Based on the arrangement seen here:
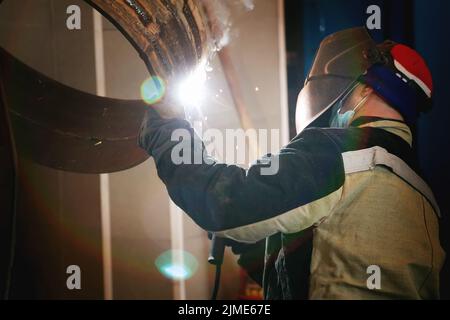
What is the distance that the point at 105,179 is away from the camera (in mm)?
2605

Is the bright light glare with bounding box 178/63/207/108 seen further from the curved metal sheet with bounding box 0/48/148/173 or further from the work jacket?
the curved metal sheet with bounding box 0/48/148/173

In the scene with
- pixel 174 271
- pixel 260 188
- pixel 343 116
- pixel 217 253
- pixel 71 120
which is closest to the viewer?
pixel 260 188

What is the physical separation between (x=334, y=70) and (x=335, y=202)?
539 millimetres

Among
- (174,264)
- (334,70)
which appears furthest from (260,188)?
(174,264)

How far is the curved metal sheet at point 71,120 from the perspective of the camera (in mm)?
1586

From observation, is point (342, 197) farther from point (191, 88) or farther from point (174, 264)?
point (174, 264)

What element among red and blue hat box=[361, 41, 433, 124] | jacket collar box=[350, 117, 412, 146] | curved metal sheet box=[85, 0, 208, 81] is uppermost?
curved metal sheet box=[85, 0, 208, 81]

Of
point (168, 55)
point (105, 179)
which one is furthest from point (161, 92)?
point (105, 179)

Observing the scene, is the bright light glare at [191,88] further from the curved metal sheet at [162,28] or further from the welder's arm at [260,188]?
the welder's arm at [260,188]

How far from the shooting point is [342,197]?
3.61 feet

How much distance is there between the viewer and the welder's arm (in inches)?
40.8

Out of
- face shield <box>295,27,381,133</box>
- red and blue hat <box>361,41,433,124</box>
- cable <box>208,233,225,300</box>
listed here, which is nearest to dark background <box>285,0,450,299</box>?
face shield <box>295,27,381,133</box>

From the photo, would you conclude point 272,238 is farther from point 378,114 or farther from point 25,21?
point 25,21

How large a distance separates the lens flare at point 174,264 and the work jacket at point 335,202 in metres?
1.75
